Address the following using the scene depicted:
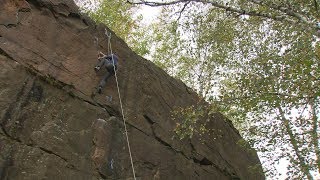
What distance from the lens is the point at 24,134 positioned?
779 cm

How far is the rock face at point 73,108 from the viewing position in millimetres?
7820

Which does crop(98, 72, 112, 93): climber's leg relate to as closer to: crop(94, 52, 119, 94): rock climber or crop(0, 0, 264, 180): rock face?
crop(94, 52, 119, 94): rock climber

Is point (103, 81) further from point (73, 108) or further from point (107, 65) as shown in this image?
point (73, 108)

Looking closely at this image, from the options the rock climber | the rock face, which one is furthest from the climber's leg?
the rock face

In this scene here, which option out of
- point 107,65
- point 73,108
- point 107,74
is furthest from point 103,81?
point 73,108

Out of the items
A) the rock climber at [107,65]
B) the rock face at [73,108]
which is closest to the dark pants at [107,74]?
the rock climber at [107,65]

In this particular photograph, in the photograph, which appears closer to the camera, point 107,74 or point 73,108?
point 73,108

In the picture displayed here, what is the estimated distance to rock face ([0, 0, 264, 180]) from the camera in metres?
7.82

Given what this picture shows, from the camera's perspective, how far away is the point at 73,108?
8.84m

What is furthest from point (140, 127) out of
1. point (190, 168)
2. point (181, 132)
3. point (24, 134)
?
point (24, 134)

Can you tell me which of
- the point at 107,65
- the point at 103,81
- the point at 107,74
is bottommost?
the point at 103,81

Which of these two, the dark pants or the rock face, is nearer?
the rock face

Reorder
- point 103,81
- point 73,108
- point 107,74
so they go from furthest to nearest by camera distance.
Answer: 1. point 107,74
2. point 103,81
3. point 73,108

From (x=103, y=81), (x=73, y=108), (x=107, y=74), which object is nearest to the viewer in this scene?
(x=73, y=108)
